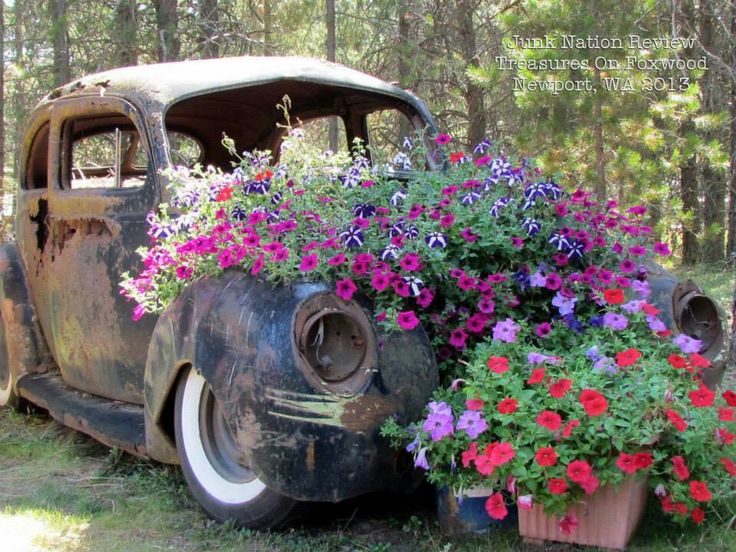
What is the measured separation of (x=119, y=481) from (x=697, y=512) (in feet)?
8.72

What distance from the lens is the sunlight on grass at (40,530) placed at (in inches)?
127

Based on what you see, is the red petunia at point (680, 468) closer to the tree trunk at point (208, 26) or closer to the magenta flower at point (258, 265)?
the magenta flower at point (258, 265)

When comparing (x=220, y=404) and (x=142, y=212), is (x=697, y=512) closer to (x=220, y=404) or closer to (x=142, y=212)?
(x=220, y=404)

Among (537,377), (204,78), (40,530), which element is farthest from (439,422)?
(204,78)

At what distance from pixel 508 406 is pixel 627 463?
0.39 meters

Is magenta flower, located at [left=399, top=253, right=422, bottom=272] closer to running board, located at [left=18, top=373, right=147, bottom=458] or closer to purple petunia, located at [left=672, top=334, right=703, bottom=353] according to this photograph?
purple petunia, located at [left=672, top=334, right=703, bottom=353]

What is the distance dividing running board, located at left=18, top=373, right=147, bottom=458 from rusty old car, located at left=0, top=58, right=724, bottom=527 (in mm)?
11

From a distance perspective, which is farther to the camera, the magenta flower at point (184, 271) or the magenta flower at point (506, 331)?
the magenta flower at point (184, 271)

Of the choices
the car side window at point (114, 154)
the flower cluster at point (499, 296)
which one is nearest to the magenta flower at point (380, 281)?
the flower cluster at point (499, 296)

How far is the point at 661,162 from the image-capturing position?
9.55 metres

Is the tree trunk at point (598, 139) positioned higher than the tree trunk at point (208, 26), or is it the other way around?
the tree trunk at point (208, 26)

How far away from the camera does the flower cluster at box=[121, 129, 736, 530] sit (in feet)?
8.53

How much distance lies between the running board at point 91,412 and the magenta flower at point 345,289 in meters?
1.42

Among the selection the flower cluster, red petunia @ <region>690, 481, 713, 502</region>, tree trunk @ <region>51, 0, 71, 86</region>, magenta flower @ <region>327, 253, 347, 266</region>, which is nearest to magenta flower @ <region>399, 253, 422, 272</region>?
the flower cluster
